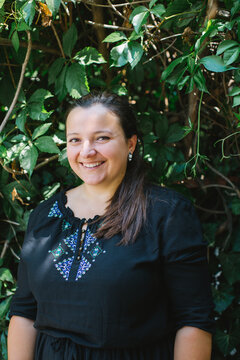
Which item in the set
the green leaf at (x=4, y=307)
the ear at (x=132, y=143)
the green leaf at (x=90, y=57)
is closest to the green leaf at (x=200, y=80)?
the ear at (x=132, y=143)

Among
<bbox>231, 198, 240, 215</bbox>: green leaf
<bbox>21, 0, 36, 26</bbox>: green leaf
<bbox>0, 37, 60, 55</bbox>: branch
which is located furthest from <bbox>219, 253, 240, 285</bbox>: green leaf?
<bbox>21, 0, 36, 26</bbox>: green leaf

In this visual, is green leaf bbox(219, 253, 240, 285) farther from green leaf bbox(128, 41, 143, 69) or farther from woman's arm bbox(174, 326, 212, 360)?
green leaf bbox(128, 41, 143, 69)

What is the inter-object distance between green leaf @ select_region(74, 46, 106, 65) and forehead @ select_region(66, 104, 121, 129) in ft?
0.72

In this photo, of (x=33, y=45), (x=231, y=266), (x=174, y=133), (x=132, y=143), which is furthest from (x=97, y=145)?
(x=231, y=266)

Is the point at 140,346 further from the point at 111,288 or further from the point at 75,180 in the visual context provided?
the point at 75,180

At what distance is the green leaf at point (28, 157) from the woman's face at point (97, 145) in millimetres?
149

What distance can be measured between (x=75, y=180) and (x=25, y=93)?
0.42m

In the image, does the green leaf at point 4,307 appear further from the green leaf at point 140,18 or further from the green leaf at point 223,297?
the green leaf at point 140,18

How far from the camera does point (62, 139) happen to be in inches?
63.4

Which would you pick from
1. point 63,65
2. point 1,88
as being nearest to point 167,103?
point 63,65

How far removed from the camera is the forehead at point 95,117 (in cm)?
133

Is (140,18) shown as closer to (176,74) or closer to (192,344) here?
(176,74)

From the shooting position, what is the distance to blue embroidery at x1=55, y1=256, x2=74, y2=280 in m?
1.30

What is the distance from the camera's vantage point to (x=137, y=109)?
6.28 feet
